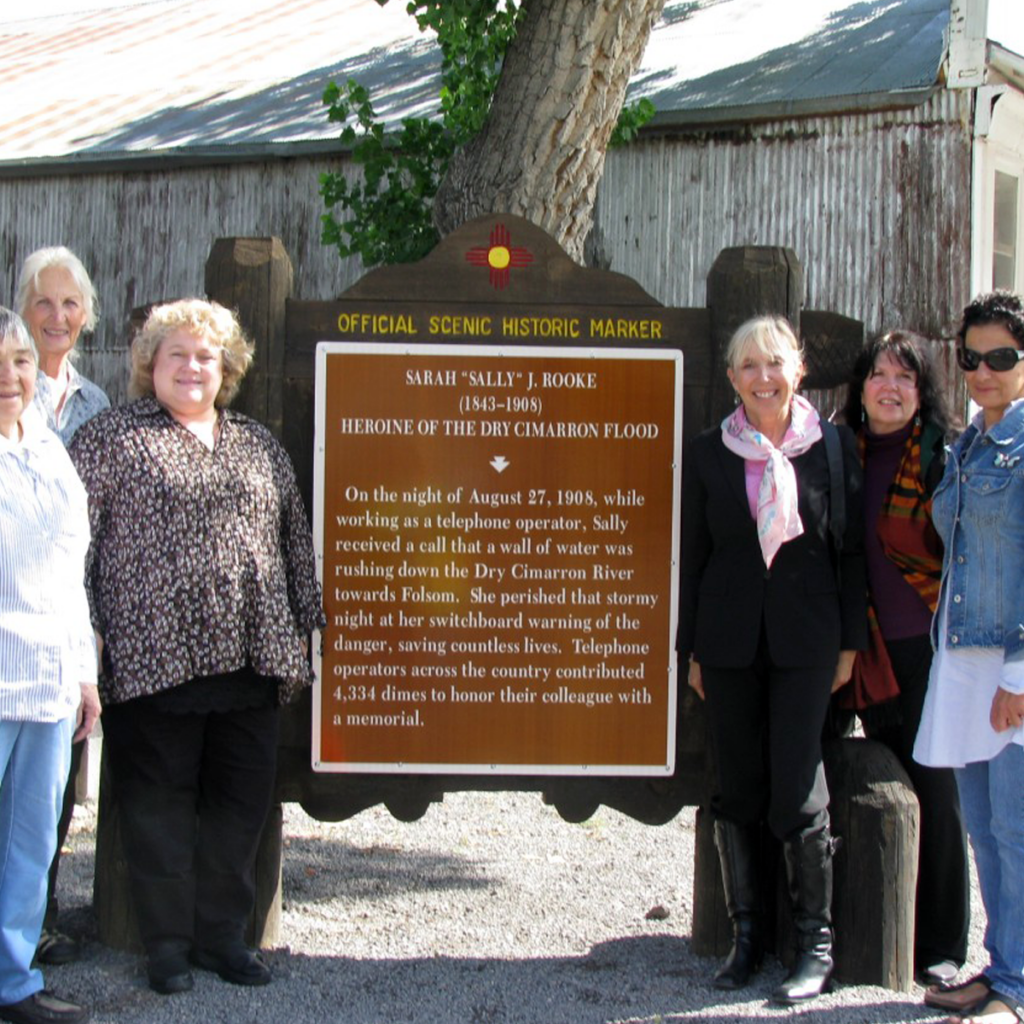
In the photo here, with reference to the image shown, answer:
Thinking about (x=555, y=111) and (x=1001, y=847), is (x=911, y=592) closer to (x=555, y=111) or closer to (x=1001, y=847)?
(x=1001, y=847)

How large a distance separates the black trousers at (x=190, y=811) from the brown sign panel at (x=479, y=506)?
0.35 metres

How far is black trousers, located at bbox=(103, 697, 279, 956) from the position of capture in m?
3.87

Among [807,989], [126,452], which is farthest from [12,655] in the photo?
[807,989]

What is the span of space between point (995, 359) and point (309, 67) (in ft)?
37.0

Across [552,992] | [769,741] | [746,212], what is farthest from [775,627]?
[746,212]

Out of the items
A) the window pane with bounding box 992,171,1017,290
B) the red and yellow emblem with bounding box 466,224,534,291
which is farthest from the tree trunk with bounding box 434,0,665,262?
the window pane with bounding box 992,171,1017,290

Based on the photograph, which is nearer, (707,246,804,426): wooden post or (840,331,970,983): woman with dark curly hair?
(840,331,970,983): woman with dark curly hair

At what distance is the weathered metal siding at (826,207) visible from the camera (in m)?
9.42

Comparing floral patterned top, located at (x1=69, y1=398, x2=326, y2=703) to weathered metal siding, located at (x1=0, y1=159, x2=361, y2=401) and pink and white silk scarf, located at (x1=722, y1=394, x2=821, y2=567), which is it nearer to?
pink and white silk scarf, located at (x1=722, y1=394, x2=821, y2=567)

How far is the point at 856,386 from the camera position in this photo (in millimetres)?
4305

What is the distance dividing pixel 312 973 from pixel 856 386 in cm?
249

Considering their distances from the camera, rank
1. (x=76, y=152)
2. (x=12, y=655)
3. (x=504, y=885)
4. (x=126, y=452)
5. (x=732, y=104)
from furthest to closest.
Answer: (x=76, y=152), (x=732, y=104), (x=504, y=885), (x=126, y=452), (x=12, y=655)

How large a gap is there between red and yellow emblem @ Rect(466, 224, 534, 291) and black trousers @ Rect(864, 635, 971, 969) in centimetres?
163

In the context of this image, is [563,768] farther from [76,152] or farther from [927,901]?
[76,152]
